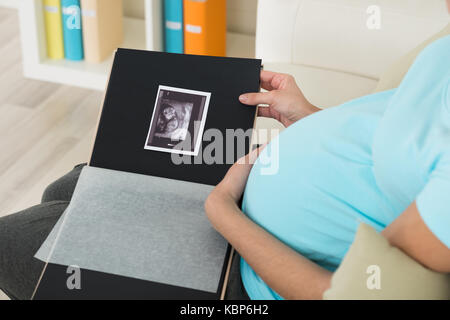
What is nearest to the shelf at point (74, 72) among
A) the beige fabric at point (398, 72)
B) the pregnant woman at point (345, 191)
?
the beige fabric at point (398, 72)

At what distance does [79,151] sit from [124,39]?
0.51m

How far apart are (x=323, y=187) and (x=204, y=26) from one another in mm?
1210

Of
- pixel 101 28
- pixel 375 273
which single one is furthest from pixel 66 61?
pixel 375 273

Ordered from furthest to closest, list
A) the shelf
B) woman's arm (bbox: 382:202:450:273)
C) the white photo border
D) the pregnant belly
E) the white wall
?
1. the white wall
2. the shelf
3. the white photo border
4. the pregnant belly
5. woman's arm (bbox: 382:202:450:273)

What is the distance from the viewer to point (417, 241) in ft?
2.30

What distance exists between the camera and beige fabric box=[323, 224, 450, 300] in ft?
2.31

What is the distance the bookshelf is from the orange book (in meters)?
0.11

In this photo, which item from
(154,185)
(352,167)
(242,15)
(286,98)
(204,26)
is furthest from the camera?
(242,15)

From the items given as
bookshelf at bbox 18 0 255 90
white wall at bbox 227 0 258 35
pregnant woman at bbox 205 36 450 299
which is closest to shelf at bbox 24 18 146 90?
bookshelf at bbox 18 0 255 90

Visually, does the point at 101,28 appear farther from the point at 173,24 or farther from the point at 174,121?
the point at 174,121

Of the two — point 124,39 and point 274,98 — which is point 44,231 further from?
point 124,39

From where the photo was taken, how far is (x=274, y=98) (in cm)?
109

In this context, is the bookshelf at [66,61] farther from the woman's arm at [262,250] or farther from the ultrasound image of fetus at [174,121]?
the woman's arm at [262,250]

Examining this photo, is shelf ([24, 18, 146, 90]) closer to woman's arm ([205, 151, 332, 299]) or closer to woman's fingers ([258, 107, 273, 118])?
woman's fingers ([258, 107, 273, 118])
